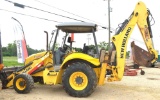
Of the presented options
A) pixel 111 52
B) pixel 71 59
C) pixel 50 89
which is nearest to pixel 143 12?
pixel 111 52

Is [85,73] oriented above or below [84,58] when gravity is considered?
below

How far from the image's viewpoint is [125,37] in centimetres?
982

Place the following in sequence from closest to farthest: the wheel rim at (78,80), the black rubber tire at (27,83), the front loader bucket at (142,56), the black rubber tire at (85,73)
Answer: the black rubber tire at (85,73) → the wheel rim at (78,80) → the black rubber tire at (27,83) → the front loader bucket at (142,56)

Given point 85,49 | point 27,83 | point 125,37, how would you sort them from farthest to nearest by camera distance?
point 125,37 → point 85,49 → point 27,83

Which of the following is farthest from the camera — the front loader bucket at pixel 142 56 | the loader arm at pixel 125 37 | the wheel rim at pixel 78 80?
the front loader bucket at pixel 142 56

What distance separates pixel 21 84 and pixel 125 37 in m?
3.96

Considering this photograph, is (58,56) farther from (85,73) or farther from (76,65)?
(85,73)

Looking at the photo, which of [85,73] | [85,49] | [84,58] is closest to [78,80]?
[85,73]

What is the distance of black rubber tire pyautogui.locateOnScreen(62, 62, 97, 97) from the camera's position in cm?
861

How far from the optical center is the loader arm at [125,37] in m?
9.46

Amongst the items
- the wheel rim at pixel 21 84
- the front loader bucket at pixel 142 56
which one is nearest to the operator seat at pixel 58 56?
the wheel rim at pixel 21 84

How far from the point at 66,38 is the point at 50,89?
6.51 feet

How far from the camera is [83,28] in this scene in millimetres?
9469

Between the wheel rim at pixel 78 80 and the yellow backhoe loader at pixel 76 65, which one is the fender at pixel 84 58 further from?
the wheel rim at pixel 78 80
